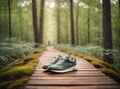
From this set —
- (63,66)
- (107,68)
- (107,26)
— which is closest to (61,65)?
(63,66)

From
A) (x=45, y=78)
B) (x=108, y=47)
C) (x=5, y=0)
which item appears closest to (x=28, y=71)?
(x=45, y=78)

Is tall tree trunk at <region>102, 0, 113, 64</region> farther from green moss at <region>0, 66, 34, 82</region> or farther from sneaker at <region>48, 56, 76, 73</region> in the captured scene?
green moss at <region>0, 66, 34, 82</region>

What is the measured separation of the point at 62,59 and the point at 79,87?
1.98 meters

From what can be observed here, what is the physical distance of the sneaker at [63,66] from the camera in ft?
16.4

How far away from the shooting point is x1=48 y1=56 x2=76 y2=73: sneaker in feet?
16.4

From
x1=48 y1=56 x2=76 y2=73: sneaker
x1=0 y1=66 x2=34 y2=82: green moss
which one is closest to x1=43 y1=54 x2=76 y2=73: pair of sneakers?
x1=48 y1=56 x2=76 y2=73: sneaker

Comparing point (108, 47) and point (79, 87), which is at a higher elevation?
point (108, 47)

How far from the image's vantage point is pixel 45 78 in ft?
14.0

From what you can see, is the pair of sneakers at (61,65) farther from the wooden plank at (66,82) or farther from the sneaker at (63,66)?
the wooden plank at (66,82)

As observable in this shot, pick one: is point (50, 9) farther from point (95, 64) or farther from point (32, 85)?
point (32, 85)

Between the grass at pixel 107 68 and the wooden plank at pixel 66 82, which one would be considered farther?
the grass at pixel 107 68

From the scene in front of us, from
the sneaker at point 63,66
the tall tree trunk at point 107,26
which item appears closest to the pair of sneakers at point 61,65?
the sneaker at point 63,66

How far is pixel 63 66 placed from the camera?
5.20 meters

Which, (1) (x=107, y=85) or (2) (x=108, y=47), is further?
(2) (x=108, y=47)
